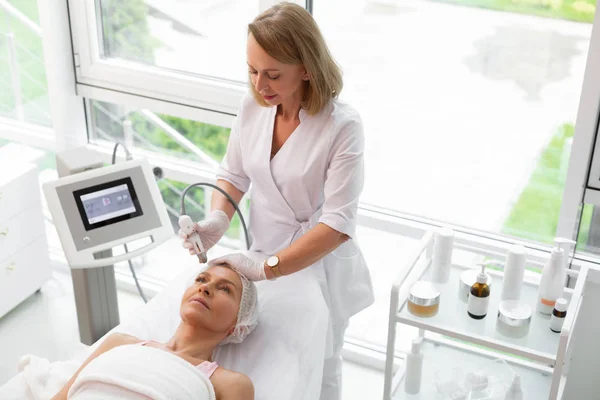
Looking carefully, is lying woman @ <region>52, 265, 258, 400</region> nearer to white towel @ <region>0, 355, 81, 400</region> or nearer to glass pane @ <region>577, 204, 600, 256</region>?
white towel @ <region>0, 355, 81, 400</region>

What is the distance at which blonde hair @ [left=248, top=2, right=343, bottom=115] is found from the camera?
1851 mm

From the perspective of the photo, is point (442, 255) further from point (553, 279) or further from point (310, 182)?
point (310, 182)

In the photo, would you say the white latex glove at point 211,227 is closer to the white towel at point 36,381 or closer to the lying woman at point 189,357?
the lying woman at point 189,357

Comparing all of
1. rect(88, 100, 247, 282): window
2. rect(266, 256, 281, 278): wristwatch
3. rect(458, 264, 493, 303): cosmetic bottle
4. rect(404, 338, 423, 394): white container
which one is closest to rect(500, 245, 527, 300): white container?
rect(458, 264, 493, 303): cosmetic bottle

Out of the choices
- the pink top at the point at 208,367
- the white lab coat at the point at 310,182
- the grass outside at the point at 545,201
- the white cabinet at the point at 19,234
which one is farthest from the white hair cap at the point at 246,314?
the white cabinet at the point at 19,234

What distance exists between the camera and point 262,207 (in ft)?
7.16

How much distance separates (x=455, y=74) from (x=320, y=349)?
105 centimetres

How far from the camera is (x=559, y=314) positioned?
202cm

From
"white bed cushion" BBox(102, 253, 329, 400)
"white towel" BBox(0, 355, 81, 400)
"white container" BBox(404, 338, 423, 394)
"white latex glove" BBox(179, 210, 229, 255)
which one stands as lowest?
"white container" BBox(404, 338, 423, 394)

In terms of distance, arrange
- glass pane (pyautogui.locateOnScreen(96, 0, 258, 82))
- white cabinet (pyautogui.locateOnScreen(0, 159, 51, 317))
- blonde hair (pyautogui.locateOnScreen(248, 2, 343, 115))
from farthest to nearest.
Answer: white cabinet (pyautogui.locateOnScreen(0, 159, 51, 317)) → glass pane (pyautogui.locateOnScreen(96, 0, 258, 82)) → blonde hair (pyautogui.locateOnScreen(248, 2, 343, 115))

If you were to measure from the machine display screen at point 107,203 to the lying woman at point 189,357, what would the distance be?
15.0 inches

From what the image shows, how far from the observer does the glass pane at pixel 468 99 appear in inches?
91.6

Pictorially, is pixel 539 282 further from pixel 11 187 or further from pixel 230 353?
pixel 11 187

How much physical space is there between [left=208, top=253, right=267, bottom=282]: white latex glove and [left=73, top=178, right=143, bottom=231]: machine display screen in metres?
0.37
